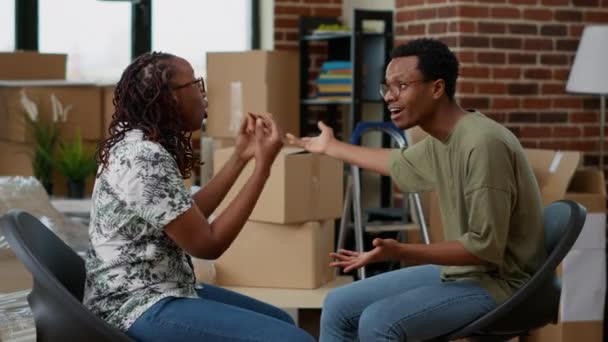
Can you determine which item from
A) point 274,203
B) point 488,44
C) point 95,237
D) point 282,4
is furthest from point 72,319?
point 282,4

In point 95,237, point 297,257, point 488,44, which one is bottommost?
point 297,257

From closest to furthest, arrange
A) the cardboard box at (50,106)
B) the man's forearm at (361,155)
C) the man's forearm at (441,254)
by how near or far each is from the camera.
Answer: the man's forearm at (441,254)
the man's forearm at (361,155)
the cardboard box at (50,106)

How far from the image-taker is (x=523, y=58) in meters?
5.09

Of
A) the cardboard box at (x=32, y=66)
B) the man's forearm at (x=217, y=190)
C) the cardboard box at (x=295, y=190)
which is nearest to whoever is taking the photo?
the man's forearm at (x=217, y=190)

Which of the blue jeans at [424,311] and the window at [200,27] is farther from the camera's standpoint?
the window at [200,27]

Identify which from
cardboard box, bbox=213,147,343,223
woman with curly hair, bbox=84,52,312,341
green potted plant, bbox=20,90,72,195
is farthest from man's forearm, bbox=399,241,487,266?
green potted plant, bbox=20,90,72,195

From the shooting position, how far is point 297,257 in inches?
149

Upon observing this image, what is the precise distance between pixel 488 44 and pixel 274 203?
5.62 feet

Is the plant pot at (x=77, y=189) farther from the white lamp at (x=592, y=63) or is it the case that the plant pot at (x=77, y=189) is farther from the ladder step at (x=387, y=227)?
the white lamp at (x=592, y=63)

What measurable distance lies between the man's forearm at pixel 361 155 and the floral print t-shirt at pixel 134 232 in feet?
2.66

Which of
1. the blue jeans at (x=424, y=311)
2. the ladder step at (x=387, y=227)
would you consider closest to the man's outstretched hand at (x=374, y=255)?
the blue jeans at (x=424, y=311)

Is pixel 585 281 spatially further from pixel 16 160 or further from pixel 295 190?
pixel 16 160

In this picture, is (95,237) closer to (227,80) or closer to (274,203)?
(274,203)

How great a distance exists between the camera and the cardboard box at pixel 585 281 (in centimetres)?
443
